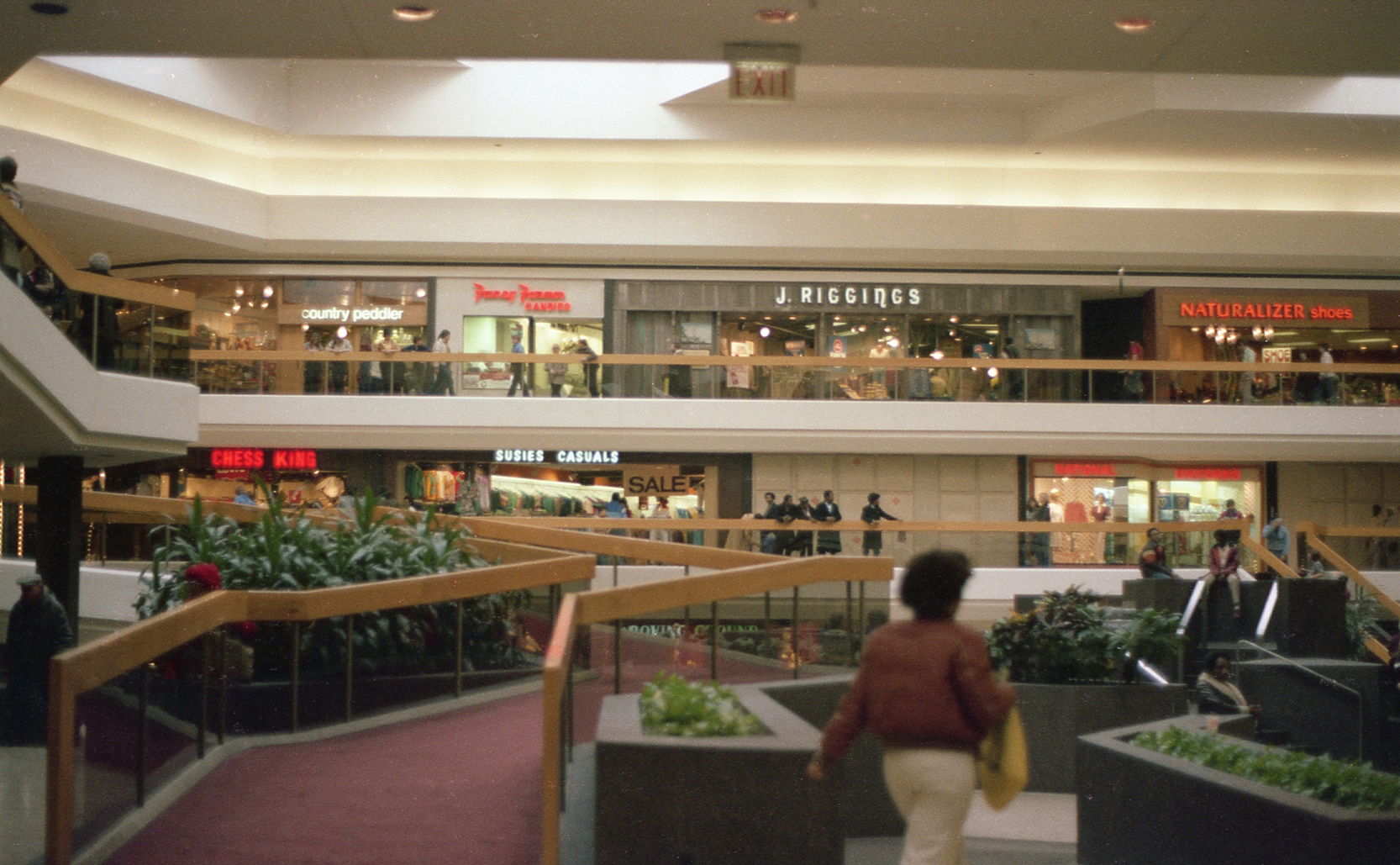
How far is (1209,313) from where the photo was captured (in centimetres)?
2408

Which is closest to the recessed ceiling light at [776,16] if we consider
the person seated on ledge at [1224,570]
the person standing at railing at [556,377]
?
the person seated on ledge at [1224,570]

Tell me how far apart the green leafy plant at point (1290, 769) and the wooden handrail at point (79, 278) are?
8106 mm

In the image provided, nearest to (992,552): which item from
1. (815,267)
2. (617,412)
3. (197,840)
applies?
(617,412)

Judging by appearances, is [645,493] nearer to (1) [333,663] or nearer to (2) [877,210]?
(2) [877,210]

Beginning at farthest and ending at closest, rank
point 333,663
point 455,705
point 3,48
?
point 455,705
point 333,663
point 3,48

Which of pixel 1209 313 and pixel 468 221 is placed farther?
pixel 1209 313

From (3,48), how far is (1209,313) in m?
22.7

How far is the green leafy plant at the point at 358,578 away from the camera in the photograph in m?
7.21

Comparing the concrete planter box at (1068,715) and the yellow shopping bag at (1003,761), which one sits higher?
the yellow shopping bag at (1003,761)

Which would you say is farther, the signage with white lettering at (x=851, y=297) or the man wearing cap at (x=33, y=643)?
the signage with white lettering at (x=851, y=297)

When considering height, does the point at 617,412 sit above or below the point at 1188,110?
below

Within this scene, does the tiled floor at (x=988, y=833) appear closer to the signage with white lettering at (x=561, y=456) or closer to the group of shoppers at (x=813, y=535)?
the group of shoppers at (x=813, y=535)

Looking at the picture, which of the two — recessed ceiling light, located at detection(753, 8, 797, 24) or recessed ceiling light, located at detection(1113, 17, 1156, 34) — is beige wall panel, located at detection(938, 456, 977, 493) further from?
recessed ceiling light, located at detection(753, 8, 797, 24)

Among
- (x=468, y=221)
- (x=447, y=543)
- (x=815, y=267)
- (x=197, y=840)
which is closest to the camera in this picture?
(x=197, y=840)
